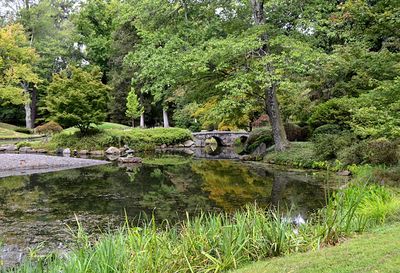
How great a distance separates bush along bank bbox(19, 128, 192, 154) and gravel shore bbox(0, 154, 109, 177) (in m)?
5.16

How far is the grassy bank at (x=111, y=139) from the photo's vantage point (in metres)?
24.4

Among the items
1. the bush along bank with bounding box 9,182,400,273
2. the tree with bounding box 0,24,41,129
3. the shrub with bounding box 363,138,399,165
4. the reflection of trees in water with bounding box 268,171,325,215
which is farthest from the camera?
the tree with bounding box 0,24,41,129

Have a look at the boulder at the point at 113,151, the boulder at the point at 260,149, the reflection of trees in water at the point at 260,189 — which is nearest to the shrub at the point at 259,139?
the boulder at the point at 260,149

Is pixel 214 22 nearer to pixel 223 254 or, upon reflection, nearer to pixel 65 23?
pixel 223 254

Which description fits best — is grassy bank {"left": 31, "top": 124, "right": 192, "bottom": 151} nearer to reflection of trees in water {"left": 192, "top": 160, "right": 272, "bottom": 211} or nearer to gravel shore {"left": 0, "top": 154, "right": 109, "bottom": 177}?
gravel shore {"left": 0, "top": 154, "right": 109, "bottom": 177}

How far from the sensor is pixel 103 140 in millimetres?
24703

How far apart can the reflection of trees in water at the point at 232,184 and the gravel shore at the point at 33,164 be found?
5609mm

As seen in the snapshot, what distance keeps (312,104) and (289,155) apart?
214 inches

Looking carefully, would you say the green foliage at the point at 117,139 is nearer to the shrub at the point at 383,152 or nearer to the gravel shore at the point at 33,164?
the gravel shore at the point at 33,164

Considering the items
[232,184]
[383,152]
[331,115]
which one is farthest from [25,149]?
[383,152]

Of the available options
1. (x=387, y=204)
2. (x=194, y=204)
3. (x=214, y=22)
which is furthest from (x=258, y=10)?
(x=387, y=204)

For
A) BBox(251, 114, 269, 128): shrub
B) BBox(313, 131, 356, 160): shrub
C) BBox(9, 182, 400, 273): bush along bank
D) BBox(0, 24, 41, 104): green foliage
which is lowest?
BBox(9, 182, 400, 273): bush along bank

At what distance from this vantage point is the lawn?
11.6 ft

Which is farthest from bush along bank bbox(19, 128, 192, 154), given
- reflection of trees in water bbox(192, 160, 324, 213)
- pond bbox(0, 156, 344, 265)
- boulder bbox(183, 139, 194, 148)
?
reflection of trees in water bbox(192, 160, 324, 213)
